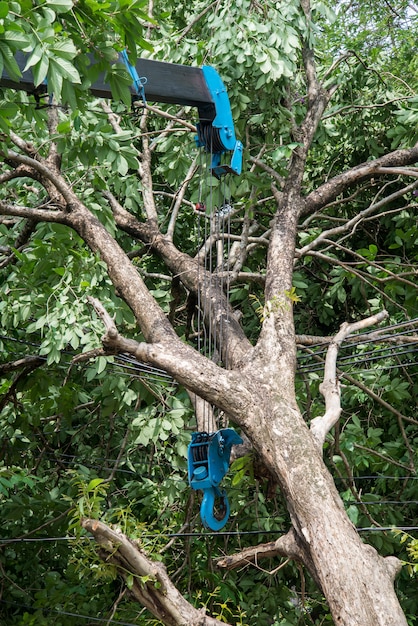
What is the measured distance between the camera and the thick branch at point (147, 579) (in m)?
3.28

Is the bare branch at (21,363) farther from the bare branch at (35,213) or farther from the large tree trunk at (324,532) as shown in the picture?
the large tree trunk at (324,532)

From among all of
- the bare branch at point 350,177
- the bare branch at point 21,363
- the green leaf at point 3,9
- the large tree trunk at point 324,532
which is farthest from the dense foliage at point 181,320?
the green leaf at point 3,9

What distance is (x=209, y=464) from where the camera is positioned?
349 centimetres

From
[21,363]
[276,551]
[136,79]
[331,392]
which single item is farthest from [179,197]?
[276,551]

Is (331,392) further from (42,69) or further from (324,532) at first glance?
(42,69)

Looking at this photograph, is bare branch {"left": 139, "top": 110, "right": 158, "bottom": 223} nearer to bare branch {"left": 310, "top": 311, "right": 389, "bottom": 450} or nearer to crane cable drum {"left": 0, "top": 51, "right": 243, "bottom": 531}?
crane cable drum {"left": 0, "top": 51, "right": 243, "bottom": 531}

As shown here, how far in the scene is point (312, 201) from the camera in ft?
15.8

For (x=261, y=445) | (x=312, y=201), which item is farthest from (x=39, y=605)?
(x=312, y=201)

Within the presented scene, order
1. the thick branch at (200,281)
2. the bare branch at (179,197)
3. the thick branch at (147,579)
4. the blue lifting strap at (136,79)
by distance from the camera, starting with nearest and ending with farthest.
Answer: the thick branch at (147,579)
the blue lifting strap at (136,79)
the thick branch at (200,281)
the bare branch at (179,197)

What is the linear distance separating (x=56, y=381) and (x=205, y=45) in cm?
238

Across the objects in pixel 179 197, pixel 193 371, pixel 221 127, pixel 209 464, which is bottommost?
pixel 209 464

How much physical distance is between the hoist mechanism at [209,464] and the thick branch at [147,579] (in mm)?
314

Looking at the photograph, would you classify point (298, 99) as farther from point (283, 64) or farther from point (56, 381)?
point (56, 381)

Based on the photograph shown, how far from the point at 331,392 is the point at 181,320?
2821 millimetres
